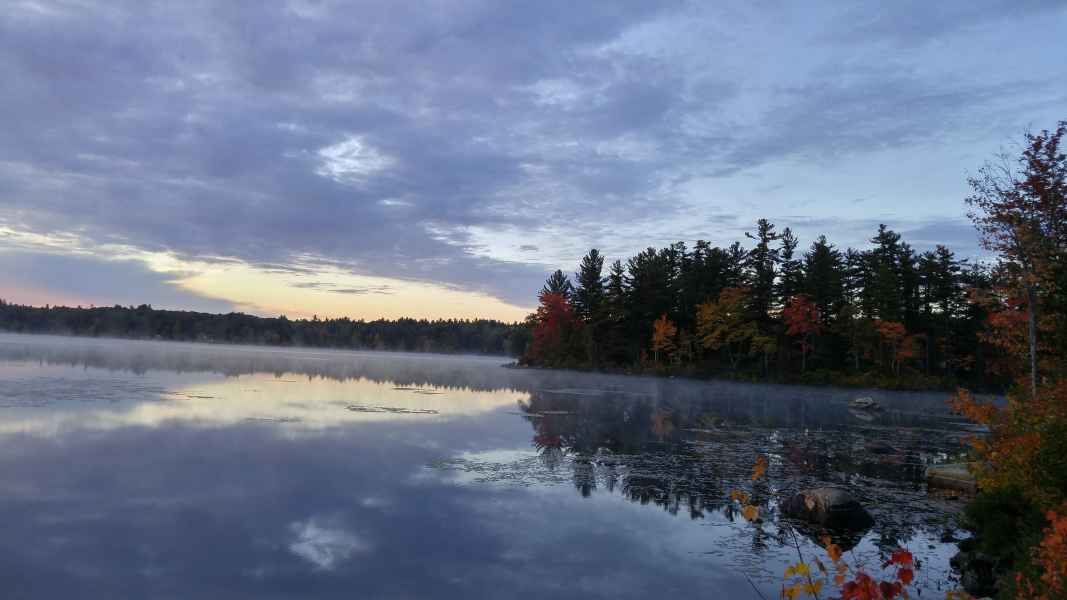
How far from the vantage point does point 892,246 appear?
221 ft

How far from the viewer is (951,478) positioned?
53.7 ft

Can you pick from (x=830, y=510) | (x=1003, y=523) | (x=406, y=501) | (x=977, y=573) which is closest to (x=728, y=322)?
(x=830, y=510)

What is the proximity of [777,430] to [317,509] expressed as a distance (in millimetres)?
20029

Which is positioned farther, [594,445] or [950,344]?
[950,344]

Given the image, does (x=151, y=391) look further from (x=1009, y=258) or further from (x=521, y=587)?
(x=1009, y=258)

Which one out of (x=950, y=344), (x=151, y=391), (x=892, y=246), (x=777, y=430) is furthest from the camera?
(x=892, y=246)

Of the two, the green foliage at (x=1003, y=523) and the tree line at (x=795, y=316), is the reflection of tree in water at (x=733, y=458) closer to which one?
the green foliage at (x=1003, y=523)

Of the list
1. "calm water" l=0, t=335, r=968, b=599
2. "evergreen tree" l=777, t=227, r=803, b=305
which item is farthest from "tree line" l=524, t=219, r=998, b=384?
"calm water" l=0, t=335, r=968, b=599

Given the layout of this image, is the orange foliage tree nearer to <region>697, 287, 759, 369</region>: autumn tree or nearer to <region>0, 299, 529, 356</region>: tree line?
<region>697, 287, 759, 369</region>: autumn tree

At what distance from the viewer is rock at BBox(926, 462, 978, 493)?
15.8 metres

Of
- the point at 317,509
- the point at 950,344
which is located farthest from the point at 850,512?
the point at 950,344

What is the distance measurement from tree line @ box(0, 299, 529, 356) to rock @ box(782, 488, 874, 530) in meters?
152

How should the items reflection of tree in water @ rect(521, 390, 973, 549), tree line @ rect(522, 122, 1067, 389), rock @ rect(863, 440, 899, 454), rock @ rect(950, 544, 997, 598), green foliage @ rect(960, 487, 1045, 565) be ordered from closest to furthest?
rock @ rect(950, 544, 997, 598), green foliage @ rect(960, 487, 1045, 565), reflection of tree in water @ rect(521, 390, 973, 549), rock @ rect(863, 440, 899, 454), tree line @ rect(522, 122, 1067, 389)

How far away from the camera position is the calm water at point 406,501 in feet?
30.4
